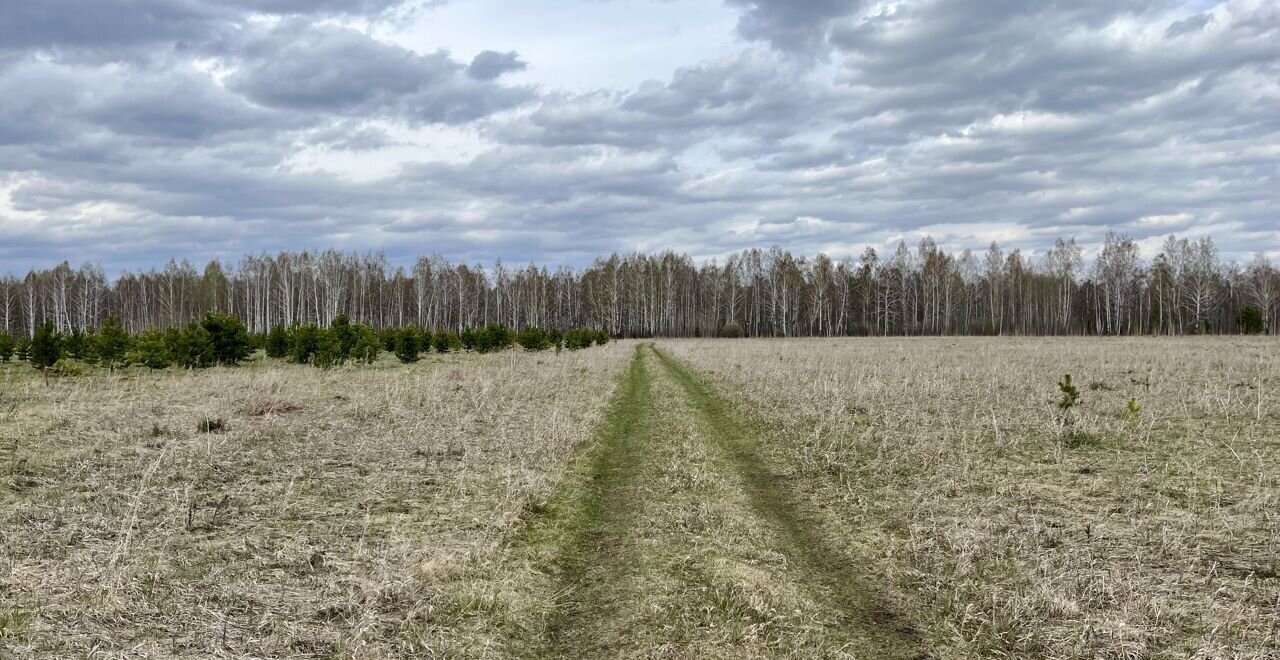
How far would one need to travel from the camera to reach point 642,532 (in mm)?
8211

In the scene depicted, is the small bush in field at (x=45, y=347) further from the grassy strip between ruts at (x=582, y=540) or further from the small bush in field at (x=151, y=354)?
the grassy strip between ruts at (x=582, y=540)

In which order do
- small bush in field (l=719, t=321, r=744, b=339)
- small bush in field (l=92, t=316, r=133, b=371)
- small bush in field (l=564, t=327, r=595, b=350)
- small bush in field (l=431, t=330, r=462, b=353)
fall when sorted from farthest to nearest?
small bush in field (l=719, t=321, r=744, b=339) → small bush in field (l=564, t=327, r=595, b=350) → small bush in field (l=431, t=330, r=462, b=353) → small bush in field (l=92, t=316, r=133, b=371)

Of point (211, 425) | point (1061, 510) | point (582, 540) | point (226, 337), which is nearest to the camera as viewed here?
point (582, 540)

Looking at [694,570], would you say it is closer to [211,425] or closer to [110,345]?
[211,425]

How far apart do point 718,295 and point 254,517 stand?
99806mm

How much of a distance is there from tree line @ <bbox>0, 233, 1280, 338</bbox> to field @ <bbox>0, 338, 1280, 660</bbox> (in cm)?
8141

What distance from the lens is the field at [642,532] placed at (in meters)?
5.40

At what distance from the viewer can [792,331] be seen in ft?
328

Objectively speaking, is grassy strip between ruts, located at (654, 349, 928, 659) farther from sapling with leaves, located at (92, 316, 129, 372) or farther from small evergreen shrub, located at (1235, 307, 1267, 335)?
small evergreen shrub, located at (1235, 307, 1267, 335)

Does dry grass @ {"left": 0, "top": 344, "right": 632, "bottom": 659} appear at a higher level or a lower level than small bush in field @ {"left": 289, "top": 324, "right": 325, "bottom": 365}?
lower

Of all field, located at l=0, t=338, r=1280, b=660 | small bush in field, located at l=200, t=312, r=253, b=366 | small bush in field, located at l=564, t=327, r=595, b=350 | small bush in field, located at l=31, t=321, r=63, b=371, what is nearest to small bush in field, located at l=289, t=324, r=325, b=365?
small bush in field, located at l=200, t=312, r=253, b=366

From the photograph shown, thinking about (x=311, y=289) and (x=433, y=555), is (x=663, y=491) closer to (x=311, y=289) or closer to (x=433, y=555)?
(x=433, y=555)

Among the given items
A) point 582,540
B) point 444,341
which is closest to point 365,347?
point 444,341

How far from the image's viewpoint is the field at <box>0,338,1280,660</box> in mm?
5402
